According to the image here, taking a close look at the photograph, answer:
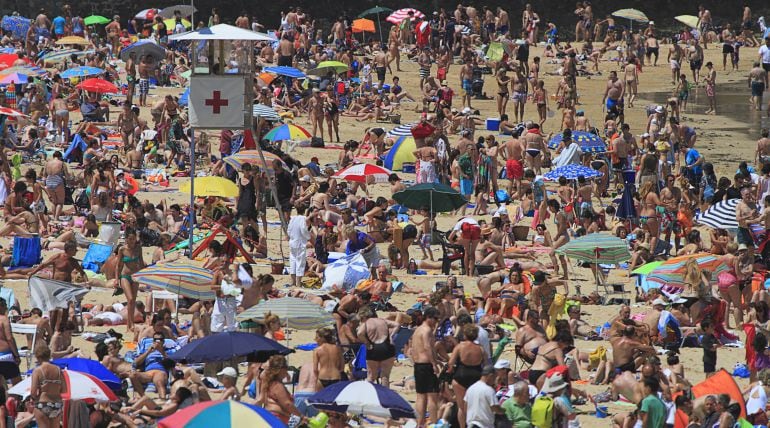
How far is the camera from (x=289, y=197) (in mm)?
23562

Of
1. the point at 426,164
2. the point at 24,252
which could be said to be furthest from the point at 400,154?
the point at 24,252

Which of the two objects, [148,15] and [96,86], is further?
[148,15]

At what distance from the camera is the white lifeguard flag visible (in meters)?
21.0

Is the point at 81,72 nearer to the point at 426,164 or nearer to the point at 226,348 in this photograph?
the point at 426,164

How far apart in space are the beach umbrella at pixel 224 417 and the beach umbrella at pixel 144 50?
22797 millimetres

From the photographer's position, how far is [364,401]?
525 inches

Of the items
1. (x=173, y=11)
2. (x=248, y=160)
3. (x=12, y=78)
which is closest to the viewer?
(x=248, y=160)

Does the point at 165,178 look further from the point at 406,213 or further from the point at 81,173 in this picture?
the point at 406,213

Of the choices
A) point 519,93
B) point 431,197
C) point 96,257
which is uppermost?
point 519,93

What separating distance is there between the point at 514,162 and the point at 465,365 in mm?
12477

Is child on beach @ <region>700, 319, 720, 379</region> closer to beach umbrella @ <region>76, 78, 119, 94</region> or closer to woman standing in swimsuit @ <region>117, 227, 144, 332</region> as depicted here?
woman standing in swimsuit @ <region>117, 227, 144, 332</region>

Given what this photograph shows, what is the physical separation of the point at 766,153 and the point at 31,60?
17570mm

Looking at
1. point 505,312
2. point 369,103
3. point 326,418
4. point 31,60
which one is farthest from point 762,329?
point 31,60

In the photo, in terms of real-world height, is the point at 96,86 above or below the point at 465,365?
above
